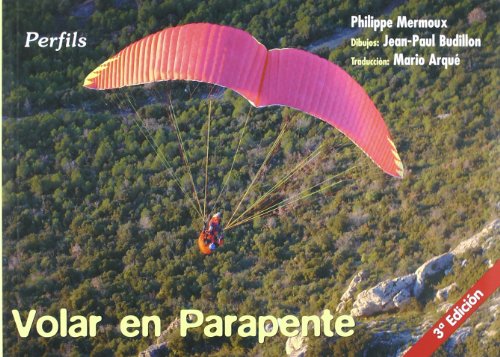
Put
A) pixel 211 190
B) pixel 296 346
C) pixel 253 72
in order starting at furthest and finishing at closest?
pixel 211 190 < pixel 296 346 < pixel 253 72

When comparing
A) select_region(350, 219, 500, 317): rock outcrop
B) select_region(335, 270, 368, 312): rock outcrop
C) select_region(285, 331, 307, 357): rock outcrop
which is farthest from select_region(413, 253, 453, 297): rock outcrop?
select_region(285, 331, 307, 357): rock outcrop

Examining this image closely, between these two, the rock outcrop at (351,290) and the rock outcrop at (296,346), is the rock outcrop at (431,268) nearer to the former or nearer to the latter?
the rock outcrop at (351,290)

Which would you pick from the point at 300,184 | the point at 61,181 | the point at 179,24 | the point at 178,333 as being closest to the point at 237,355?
the point at 178,333

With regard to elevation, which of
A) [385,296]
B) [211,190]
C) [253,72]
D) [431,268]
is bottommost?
[385,296]

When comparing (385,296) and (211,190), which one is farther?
(211,190)

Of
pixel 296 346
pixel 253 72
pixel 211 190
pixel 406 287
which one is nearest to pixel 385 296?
pixel 406 287

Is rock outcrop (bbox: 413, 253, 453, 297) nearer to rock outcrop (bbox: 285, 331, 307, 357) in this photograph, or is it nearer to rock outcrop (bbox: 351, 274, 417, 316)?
rock outcrop (bbox: 351, 274, 417, 316)

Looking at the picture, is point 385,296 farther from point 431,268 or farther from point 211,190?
point 211,190

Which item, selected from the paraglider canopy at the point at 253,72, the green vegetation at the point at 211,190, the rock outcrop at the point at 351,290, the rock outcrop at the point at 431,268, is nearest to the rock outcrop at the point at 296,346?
the green vegetation at the point at 211,190
